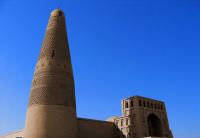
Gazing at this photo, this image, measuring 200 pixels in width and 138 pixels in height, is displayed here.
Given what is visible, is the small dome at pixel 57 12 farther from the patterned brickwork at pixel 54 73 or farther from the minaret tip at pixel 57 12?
the patterned brickwork at pixel 54 73

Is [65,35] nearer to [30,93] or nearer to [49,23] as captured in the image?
[49,23]

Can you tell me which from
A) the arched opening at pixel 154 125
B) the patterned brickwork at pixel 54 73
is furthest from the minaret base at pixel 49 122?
the arched opening at pixel 154 125

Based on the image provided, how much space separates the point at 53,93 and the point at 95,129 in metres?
6.07

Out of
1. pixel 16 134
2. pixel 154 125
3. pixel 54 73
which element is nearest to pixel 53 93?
pixel 54 73

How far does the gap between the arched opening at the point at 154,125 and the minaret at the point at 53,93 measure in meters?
9.57

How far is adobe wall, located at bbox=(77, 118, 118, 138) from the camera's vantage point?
69.2 ft

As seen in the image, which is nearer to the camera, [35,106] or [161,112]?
[35,106]

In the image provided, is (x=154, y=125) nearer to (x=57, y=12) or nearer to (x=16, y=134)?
(x=16, y=134)

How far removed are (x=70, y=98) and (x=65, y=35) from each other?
5986 mm

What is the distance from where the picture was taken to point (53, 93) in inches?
728

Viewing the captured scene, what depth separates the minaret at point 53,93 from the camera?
17469mm

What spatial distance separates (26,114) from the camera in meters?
18.6

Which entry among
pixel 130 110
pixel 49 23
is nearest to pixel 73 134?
pixel 130 110

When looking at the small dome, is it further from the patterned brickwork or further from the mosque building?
the patterned brickwork
